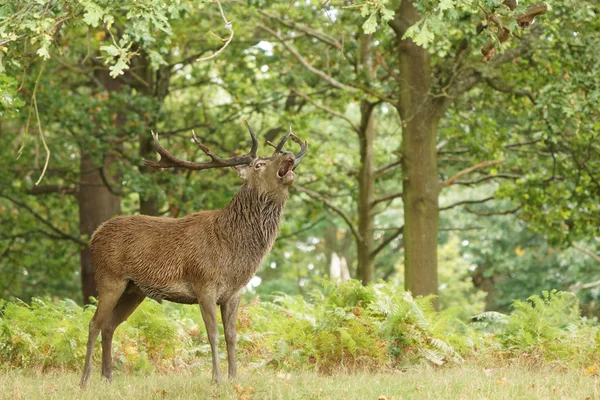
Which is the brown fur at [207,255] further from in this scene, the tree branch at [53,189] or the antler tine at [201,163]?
the tree branch at [53,189]

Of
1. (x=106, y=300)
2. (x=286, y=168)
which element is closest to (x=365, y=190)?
(x=286, y=168)

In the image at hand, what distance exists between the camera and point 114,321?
8.98m

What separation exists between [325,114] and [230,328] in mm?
11099

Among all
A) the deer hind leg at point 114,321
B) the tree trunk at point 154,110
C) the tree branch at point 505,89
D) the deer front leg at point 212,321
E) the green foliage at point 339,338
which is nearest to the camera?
the deer front leg at point 212,321

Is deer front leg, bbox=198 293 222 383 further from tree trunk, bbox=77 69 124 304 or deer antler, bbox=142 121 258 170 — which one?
tree trunk, bbox=77 69 124 304

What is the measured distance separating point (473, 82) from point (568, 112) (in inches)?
70.2

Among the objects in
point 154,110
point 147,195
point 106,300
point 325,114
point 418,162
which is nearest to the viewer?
point 106,300

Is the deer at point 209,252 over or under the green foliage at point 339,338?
over

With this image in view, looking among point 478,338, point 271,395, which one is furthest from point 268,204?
point 478,338

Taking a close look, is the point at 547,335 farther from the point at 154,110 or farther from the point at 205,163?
the point at 154,110

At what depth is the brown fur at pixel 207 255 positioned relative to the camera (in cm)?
834

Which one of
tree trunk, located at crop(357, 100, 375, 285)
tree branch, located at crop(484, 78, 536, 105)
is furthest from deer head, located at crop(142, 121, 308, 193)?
tree trunk, located at crop(357, 100, 375, 285)

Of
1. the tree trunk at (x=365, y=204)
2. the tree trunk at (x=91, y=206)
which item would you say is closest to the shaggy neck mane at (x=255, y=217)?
the tree trunk at (x=365, y=204)

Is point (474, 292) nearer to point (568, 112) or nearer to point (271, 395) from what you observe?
point (568, 112)
